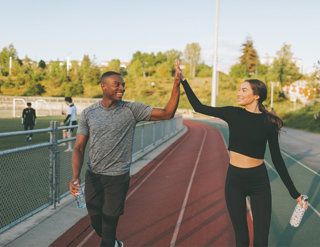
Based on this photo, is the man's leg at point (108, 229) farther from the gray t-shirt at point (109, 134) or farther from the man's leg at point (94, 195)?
the gray t-shirt at point (109, 134)

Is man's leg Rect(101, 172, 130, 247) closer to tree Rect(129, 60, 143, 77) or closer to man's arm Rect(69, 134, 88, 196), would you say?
man's arm Rect(69, 134, 88, 196)

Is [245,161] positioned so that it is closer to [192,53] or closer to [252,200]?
[252,200]

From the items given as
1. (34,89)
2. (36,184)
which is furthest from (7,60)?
(36,184)

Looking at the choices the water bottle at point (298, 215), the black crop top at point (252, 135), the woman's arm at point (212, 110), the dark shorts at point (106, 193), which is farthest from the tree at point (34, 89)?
the water bottle at point (298, 215)

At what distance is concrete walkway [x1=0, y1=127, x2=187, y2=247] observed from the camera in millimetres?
4121

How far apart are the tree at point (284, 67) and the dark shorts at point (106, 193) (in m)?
66.3

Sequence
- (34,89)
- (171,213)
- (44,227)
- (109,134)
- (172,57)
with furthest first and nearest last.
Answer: (172,57)
(34,89)
(171,213)
(44,227)
(109,134)

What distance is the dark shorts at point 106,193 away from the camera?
117 inches

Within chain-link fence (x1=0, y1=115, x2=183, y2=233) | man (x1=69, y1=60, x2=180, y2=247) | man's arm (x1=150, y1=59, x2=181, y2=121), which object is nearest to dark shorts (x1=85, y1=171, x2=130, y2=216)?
man (x1=69, y1=60, x2=180, y2=247)

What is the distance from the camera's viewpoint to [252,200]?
113 inches

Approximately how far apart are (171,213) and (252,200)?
9.76 ft

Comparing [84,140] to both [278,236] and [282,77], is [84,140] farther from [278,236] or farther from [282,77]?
[282,77]

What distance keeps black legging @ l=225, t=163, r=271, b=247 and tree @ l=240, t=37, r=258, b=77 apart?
9595cm

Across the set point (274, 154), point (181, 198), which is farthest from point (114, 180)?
point (181, 198)
